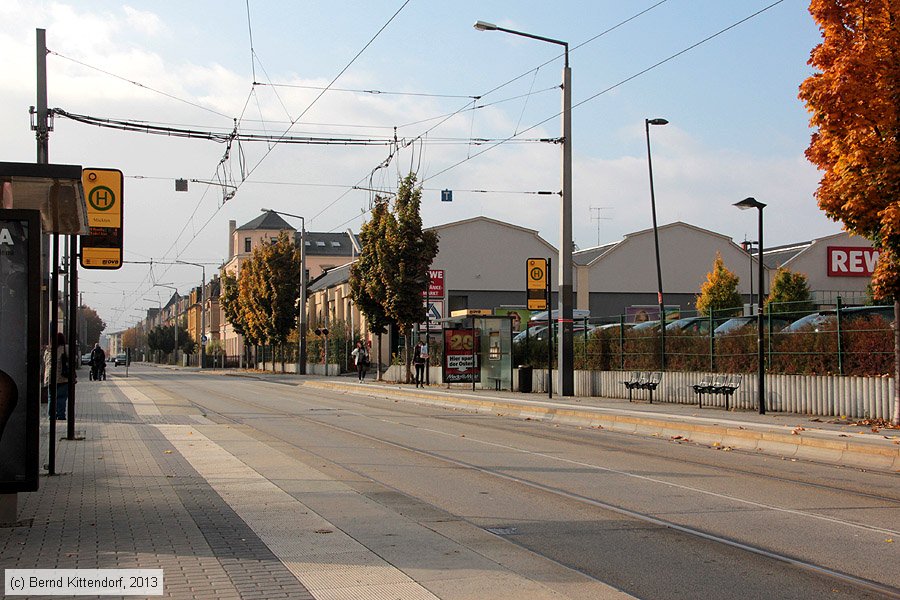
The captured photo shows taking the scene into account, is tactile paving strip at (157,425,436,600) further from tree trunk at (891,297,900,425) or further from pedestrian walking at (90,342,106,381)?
pedestrian walking at (90,342,106,381)

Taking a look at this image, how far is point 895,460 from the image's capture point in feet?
44.3

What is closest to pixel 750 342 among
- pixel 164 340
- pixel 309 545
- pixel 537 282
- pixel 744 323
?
pixel 744 323

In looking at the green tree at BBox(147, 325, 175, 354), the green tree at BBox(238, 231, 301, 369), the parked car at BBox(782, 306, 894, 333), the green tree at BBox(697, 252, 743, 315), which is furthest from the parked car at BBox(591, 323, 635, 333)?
the green tree at BBox(147, 325, 175, 354)

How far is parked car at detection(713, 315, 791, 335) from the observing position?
22612 mm

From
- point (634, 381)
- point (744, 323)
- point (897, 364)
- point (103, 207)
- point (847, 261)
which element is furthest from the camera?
point (847, 261)

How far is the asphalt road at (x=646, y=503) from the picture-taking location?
7164 mm

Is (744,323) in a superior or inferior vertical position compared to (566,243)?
inferior

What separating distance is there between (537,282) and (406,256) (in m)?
13.7

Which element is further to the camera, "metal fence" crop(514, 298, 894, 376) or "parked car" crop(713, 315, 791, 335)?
"parked car" crop(713, 315, 791, 335)

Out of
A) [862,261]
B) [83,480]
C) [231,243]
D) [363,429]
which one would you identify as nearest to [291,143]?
[363,429]

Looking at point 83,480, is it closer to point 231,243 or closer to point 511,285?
point 511,285

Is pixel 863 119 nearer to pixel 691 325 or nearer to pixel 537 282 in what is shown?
pixel 691 325

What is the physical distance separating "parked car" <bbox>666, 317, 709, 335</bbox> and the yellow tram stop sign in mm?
15384

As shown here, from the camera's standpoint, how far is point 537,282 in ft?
92.8
